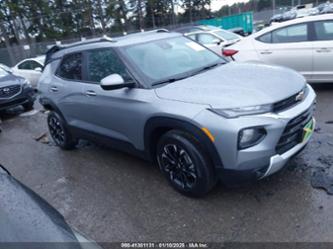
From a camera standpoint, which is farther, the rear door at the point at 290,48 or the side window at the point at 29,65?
the side window at the point at 29,65

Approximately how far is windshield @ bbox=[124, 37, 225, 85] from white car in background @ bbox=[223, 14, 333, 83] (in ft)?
6.69

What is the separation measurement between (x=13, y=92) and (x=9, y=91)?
107 mm

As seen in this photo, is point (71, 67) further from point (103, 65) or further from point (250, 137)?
point (250, 137)

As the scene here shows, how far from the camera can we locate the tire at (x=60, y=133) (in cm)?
493

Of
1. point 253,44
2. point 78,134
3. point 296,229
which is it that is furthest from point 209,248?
point 253,44

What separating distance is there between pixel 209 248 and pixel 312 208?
1101 millimetres

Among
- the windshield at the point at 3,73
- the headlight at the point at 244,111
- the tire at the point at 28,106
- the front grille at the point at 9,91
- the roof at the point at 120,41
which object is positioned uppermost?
the roof at the point at 120,41

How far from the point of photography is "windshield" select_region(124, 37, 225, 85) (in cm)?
346

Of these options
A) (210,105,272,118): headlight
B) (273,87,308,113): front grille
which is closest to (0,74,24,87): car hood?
(210,105,272,118): headlight

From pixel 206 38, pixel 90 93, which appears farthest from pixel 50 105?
pixel 206 38

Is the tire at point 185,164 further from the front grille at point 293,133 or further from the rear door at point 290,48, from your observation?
the rear door at point 290,48

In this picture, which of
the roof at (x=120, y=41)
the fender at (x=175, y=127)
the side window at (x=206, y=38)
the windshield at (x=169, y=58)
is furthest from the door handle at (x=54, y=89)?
the side window at (x=206, y=38)

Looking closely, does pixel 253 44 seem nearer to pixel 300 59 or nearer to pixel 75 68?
pixel 300 59

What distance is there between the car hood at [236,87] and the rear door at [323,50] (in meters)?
2.84
